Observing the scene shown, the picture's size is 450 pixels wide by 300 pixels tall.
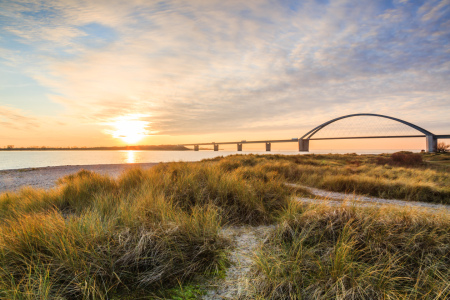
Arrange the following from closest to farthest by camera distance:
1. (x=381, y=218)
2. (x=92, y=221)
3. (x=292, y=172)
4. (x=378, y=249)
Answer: (x=378, y=249)
(x=92, y=221)
(x=381, y=218)
(x=292, y=172)

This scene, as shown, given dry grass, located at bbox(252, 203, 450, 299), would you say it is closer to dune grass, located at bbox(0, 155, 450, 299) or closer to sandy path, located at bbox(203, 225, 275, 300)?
dune grass, located at bbox(0, 155, 450, 299)

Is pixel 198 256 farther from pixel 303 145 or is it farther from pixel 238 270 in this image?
pixel 303 145

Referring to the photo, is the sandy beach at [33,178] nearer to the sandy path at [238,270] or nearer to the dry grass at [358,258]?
the sandy path at [238,270]

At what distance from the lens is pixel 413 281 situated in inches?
93.9

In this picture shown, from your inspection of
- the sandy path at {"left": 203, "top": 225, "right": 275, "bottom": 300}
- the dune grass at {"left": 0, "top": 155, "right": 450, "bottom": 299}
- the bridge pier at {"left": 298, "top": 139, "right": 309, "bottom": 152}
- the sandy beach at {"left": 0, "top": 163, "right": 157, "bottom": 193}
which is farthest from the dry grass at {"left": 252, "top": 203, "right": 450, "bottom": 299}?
the bridge pier at {"left": 298, "top": 139, "right": 309, "bottom": 152}

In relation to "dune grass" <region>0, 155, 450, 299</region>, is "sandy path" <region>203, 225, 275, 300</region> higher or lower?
lower

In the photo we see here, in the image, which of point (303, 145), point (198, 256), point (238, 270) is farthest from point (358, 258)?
point (303, 145)

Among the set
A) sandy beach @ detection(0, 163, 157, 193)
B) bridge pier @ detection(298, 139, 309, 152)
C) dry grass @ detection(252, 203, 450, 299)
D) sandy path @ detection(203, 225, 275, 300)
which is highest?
bridge pier @ detection(298, 139, 309, 152)

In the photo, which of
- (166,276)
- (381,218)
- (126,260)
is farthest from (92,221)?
(381,218)

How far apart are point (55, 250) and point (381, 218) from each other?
4467mm

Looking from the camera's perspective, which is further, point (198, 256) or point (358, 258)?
point (198, 256)

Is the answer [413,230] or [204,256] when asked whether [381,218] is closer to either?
[413,230]

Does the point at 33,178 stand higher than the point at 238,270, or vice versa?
the point at 238,270

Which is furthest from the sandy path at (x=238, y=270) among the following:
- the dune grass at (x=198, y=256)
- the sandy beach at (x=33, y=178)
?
the sandy beach at (x=33, y=178)
